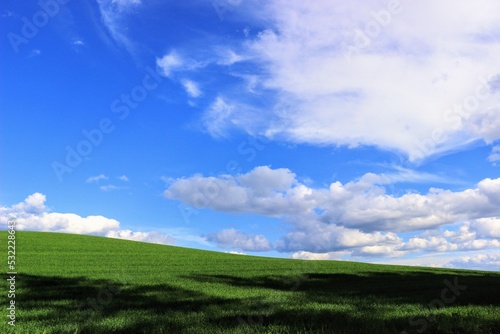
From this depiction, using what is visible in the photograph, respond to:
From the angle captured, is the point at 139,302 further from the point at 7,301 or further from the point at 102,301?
the point at 7,301

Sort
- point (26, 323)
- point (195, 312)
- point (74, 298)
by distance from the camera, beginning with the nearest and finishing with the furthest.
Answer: point (26, 323) → point (195, 312) → point (74, 298)

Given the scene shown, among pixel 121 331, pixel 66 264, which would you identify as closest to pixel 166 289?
pixel 121 331

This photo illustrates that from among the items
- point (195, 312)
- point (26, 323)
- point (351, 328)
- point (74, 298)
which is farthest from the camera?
point (74, 298)

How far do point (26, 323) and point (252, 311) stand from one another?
212 inches

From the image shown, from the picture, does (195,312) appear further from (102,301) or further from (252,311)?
(102,301)

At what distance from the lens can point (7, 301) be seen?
1464 cm

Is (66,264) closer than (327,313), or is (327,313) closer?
(327,313)

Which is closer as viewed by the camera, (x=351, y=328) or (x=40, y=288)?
(x=351, y=328)

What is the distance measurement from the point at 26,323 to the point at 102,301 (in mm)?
3840

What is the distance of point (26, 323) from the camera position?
10.4 meters

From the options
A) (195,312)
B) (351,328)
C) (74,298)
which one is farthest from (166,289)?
(351,328)

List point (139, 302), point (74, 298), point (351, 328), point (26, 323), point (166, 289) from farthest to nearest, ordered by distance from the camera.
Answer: point (166, 289), point (74, 298), point (139, 302), point (26, 323), point (351, 328)

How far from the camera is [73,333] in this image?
8.98 metres

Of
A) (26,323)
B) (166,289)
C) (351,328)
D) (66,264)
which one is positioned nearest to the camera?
(351,328)
